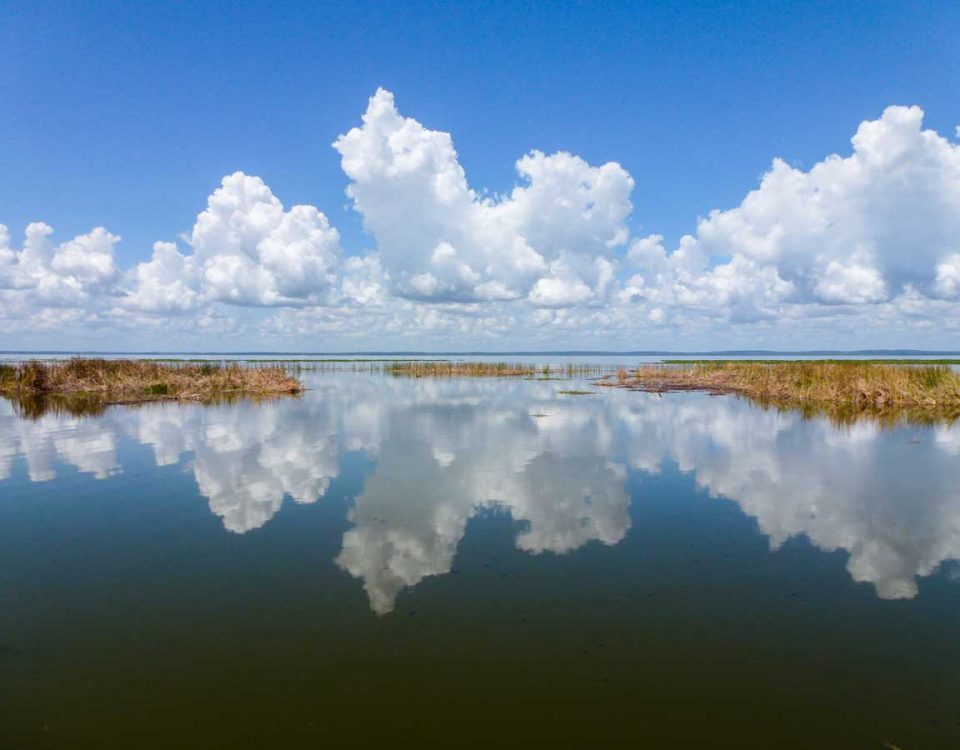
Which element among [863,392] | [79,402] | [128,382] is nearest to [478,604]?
[863,392]

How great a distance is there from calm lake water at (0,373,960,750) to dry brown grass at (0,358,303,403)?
86.1ft

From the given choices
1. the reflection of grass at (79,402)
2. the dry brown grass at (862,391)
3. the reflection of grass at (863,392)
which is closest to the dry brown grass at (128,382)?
the reflection of grass at (79,402)

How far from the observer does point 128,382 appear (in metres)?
42.5

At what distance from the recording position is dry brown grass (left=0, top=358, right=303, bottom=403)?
41344 millimetres

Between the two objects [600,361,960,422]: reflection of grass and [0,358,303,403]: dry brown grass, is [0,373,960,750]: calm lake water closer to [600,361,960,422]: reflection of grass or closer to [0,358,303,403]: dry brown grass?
[600,361,960,422]: reflection of grass

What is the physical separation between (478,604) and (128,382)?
4491 cm

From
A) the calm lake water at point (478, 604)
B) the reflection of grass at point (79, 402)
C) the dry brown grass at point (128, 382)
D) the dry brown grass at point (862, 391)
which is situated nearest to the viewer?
the calm lake water at point (478, 604)

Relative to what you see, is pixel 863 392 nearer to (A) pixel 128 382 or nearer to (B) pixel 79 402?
(B) pixel 79 402

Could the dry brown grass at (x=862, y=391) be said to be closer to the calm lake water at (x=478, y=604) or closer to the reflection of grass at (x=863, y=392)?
the reflection of grass at (x=863, y=392)

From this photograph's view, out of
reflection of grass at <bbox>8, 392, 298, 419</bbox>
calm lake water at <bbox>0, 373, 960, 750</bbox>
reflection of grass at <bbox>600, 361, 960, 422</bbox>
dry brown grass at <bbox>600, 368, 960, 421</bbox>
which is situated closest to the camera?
calm lake water at <bbox>0, 373, 960, 750</bbox>

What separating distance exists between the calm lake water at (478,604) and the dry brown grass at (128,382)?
86.1 feet

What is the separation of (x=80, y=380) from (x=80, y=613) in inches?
1819

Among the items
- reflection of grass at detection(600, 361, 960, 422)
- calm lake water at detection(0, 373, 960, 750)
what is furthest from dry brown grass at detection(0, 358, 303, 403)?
reflection of grass at detection(600, 361, 960, 422)

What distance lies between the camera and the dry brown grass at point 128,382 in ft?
136
